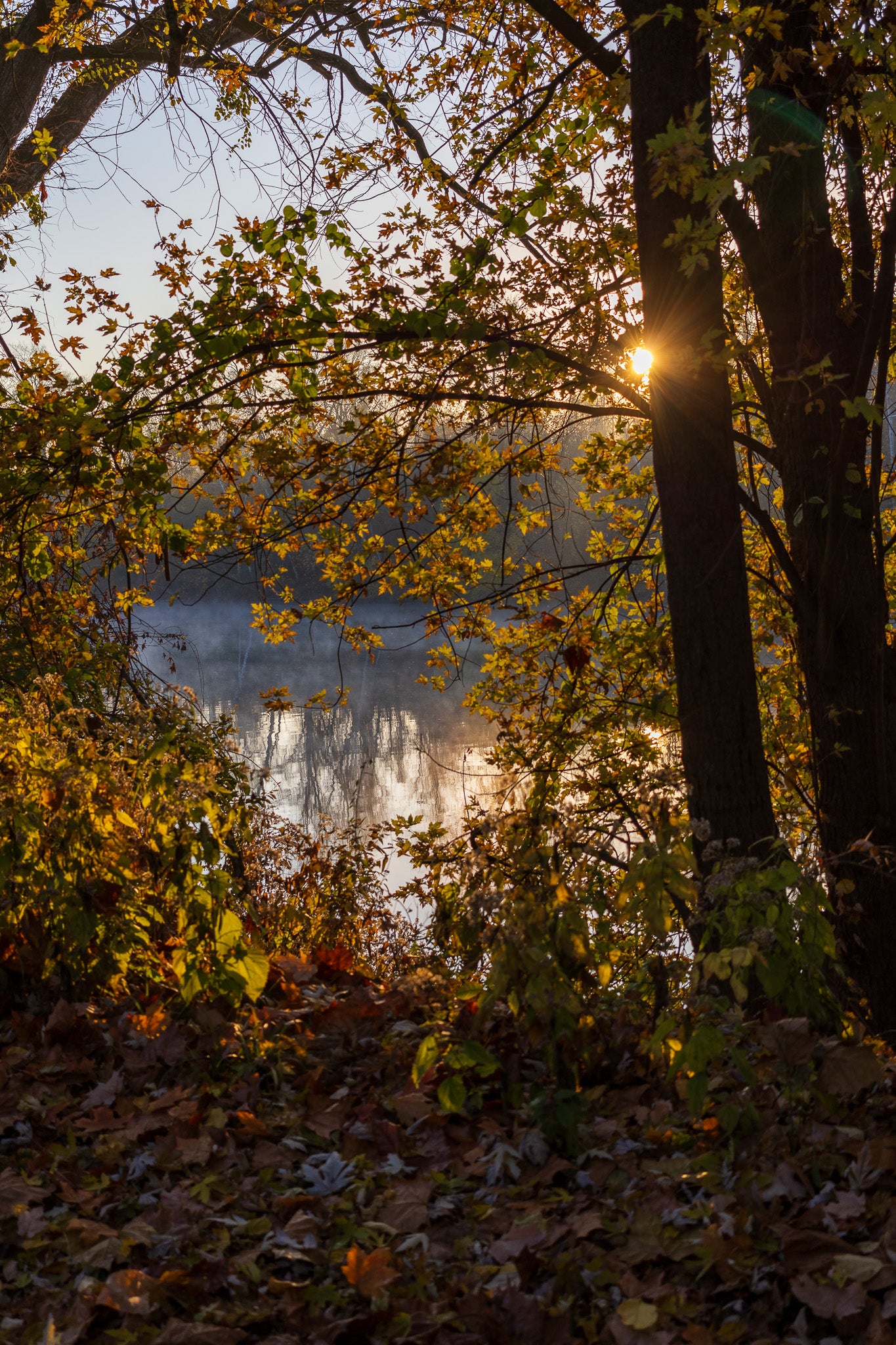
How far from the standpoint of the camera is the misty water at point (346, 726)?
1485 cm

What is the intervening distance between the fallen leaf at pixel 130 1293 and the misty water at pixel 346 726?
643 centimetres

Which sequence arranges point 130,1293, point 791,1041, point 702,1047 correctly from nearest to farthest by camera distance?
point 130,1293 < point 702,1047 < point 791,1041

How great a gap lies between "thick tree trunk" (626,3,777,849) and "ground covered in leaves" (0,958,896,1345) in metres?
1.45

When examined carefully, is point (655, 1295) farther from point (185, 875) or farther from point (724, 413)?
point (724, 413)

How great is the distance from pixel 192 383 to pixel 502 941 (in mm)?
3395

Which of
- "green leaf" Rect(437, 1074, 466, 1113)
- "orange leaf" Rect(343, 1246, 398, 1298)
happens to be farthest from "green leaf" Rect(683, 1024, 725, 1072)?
"orange leaf" Rect(343, 1246, 398, 1298)

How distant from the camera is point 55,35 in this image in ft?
25.5

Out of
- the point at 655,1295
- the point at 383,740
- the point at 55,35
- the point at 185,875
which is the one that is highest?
the point at 55,35

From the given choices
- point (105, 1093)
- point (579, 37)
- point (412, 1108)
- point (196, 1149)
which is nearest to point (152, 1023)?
point (105, 1093)

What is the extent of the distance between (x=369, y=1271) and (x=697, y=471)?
349 centimetres

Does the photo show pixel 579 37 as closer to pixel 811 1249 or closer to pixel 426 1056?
pixel 426 1056

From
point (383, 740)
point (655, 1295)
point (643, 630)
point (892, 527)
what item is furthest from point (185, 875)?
point (383, 740)

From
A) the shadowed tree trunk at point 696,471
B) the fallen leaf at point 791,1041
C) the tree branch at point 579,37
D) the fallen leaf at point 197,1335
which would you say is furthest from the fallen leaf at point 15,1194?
the tree branch at point 579,37

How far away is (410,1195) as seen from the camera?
8.77 ft
